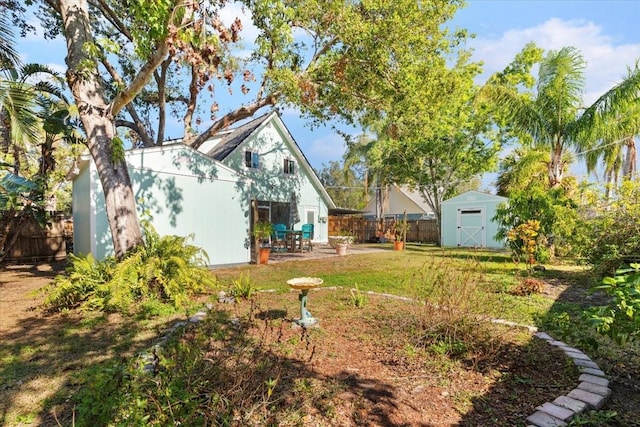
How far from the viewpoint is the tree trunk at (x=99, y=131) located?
6.35 m

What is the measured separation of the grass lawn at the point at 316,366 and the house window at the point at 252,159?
38.3 ft

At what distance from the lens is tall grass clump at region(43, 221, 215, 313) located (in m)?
5.38

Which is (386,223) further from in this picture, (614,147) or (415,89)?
(415,89)

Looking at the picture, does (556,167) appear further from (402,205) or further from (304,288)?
(402,205)

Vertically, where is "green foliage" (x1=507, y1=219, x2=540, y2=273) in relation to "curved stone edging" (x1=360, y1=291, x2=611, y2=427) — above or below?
above

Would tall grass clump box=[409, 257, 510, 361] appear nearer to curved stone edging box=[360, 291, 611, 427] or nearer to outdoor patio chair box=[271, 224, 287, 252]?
curved stone edging box=[360, 291, 611, 427]

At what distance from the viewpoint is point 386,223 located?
24859 mm

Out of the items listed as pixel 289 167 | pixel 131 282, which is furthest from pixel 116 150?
pixel 289 167

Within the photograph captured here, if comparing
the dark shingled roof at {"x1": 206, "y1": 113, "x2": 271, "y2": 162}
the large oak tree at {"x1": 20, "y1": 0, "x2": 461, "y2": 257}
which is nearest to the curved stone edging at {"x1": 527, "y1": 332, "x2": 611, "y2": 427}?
the large oak tree at {"x1": 20, "y1": 0, "x2": 461, "y2": 257}

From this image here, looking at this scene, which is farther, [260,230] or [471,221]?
[471,221]

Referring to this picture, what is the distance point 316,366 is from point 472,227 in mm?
17603

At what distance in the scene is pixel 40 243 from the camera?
13.1 m

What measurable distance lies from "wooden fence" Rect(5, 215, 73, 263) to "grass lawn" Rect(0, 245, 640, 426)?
9091 millimetres

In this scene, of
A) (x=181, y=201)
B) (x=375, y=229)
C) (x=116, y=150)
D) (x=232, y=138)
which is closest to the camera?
(x=116, y=150)
